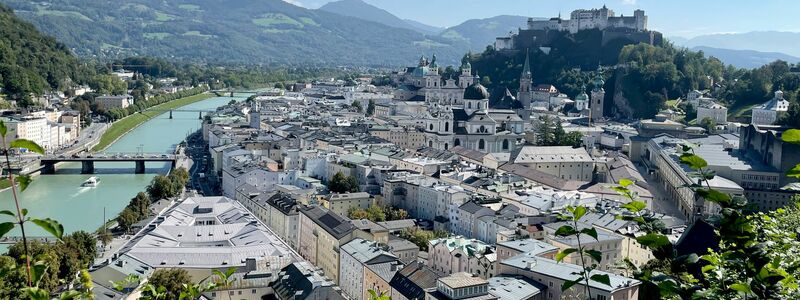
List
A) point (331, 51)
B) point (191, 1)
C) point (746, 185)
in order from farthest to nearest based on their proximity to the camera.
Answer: point (191, 1)
point (331, 51)
point (746, 185)

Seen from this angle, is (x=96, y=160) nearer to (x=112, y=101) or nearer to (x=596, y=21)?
(x=112, y=101)

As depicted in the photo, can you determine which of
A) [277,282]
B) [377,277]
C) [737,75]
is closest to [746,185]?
[377,277]

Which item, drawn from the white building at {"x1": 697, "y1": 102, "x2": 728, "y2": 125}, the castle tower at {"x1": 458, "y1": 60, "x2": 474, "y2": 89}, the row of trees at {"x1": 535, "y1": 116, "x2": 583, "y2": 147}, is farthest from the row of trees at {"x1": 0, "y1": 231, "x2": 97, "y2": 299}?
the castle tower at {"x1": 458, "y1": 60, "x2": 474, "y2": 89}

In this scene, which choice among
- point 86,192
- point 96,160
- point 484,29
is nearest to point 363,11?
point 484,29

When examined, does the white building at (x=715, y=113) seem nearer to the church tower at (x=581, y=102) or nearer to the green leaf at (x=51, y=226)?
the church tower at (x=581, y=102)

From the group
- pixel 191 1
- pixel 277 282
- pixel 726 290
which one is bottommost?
pixel 277 282

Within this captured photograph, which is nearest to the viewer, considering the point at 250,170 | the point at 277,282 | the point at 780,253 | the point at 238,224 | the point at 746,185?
the point at 780,253

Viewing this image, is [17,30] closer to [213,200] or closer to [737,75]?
[213,200]

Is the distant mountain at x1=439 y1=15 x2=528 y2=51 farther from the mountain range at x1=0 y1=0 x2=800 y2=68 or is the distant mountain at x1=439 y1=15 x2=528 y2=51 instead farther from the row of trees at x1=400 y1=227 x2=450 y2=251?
the row of trees at x1=400 y1=227 x2=450 y2=251
